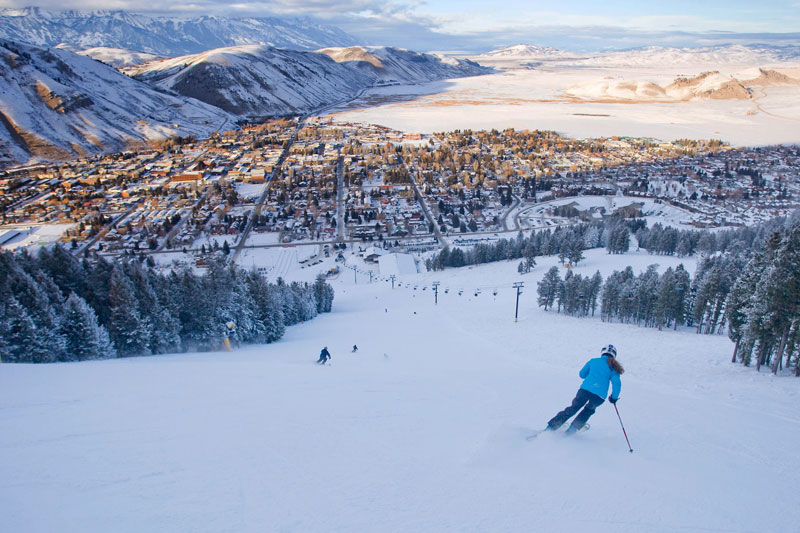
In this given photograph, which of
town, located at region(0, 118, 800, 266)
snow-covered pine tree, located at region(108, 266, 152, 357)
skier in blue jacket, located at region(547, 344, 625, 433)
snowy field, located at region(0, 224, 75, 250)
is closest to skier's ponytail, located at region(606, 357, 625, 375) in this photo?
skier in blue jacket, located at region(547, 344, 625, 433)

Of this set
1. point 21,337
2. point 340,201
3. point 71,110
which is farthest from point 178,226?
point 71,110

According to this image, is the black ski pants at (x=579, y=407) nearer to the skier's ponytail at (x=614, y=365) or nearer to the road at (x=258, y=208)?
the skier's ponytail at (x=614, y=365)

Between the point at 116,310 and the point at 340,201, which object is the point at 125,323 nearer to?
the point at 116,310

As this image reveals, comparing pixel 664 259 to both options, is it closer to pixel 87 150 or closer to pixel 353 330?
pixel 353 330

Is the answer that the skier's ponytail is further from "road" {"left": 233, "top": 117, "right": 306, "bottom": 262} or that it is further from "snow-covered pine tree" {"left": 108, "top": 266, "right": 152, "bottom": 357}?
"road" {"left": 233, "top": 117, "right": 306, "bottom": 262}

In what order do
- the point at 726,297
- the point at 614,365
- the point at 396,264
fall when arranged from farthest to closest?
the point at 396,264 < the point at 726,297 < the point at 614,365
